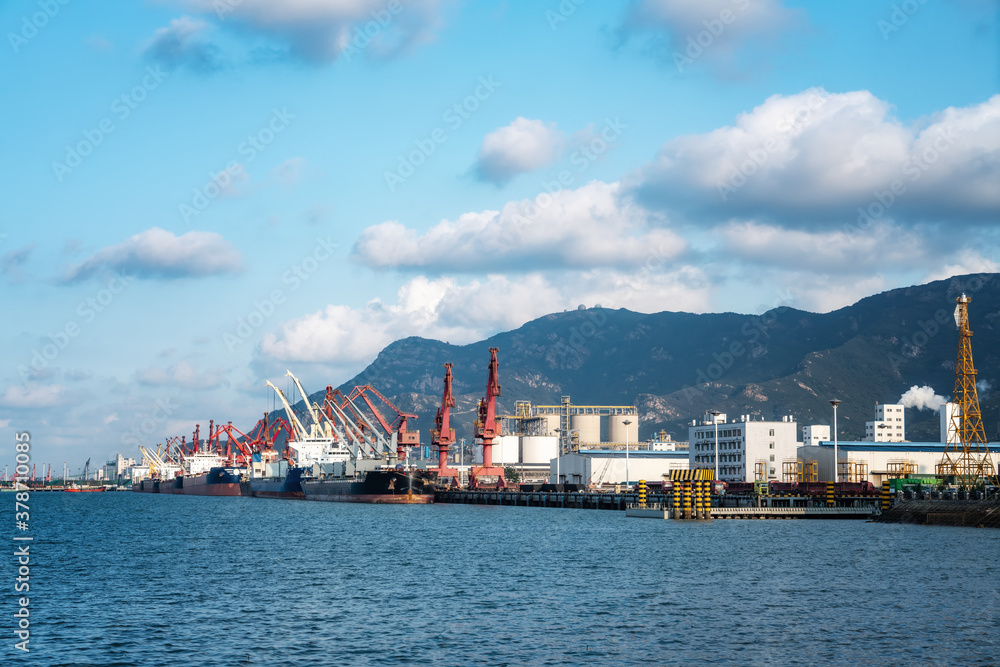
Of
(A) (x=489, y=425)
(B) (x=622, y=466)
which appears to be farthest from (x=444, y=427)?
(B) (x=622, y=466)

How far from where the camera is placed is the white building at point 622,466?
18675cm

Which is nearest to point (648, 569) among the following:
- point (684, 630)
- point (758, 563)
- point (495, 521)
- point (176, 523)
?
point (758, 563)

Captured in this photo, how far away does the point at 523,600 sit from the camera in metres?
46.1

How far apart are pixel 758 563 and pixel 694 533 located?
24534 mm

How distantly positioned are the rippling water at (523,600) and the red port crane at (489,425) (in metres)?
85.4

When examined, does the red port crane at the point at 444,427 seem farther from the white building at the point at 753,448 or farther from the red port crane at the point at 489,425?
the white building at the point at 753,448

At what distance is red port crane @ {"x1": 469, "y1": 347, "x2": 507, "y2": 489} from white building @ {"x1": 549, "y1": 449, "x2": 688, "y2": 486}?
18.5m

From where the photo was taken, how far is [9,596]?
47.2m

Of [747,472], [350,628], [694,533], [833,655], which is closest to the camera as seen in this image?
[833,655]

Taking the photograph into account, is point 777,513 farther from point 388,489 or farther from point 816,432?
point 816,432

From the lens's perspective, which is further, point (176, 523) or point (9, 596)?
point (176, 523)

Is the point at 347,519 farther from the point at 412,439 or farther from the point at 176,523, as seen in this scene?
the point at 412,439

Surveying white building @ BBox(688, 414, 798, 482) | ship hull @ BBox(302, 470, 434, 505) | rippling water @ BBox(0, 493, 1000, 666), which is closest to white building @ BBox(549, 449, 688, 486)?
white building @ BBox(688, 414, 798, 482)

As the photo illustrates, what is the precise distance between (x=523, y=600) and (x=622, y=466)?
14747 cm
